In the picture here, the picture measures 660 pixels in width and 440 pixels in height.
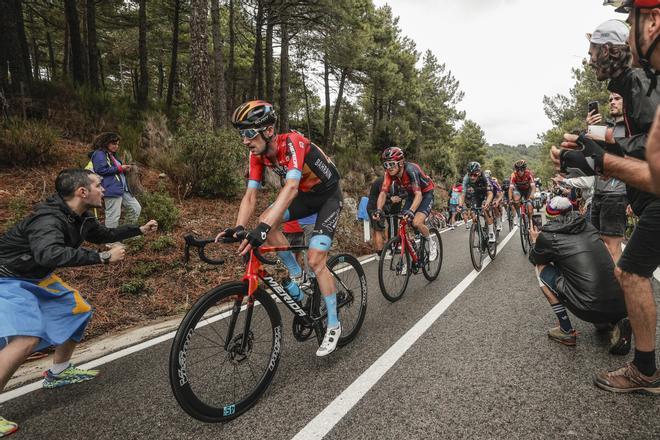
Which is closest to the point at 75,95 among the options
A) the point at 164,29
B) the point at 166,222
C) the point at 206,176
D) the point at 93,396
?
the point at 206,176

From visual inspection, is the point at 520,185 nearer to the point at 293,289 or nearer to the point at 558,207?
the point at 558,207

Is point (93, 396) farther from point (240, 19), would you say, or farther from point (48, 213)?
point (240, 19)

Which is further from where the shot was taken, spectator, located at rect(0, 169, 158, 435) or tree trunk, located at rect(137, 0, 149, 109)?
tree trunk, located at rect(137, 0, 149, 109)

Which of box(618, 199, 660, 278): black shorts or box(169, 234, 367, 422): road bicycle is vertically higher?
box(618, 199, 660, 278): black shorts

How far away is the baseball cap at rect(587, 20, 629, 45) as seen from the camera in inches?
87.0

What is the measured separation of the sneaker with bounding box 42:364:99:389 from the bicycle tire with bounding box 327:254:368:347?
2.37 metres

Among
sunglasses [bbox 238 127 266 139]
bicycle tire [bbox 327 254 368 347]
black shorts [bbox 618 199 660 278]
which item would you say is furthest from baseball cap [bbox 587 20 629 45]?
bicycle tire [bbox 327 254 368 347]

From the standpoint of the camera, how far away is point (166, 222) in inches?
247

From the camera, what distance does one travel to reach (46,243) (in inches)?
92.3

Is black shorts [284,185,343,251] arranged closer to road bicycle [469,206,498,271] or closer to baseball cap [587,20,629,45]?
baseball cap [587,20,629,45]

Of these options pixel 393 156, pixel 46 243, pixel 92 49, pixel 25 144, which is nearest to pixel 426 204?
pixel 393 156

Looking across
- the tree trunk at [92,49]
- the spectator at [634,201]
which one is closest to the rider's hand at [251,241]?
the spectator at [634,201]

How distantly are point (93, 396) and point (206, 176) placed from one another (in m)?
6.20

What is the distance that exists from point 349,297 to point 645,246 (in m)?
2.54
